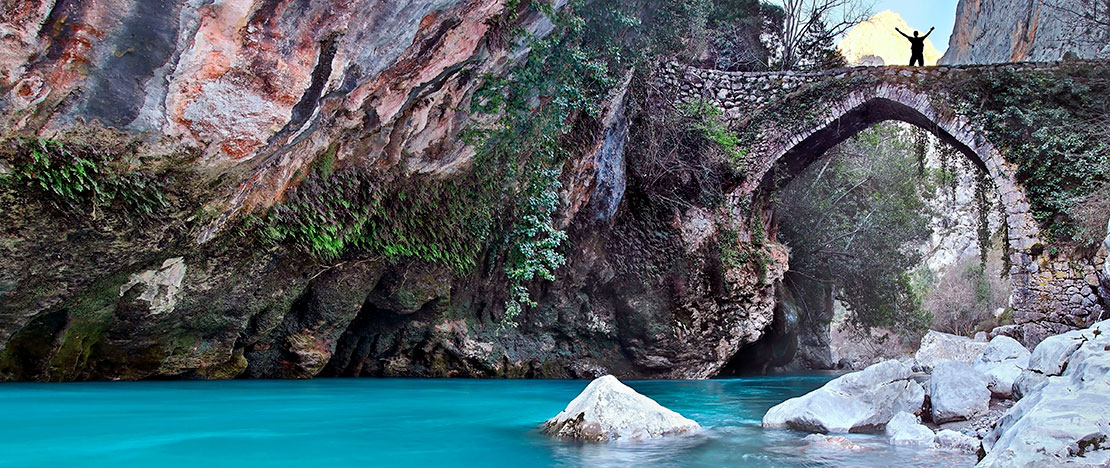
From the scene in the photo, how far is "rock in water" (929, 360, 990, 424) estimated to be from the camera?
494 centimetres

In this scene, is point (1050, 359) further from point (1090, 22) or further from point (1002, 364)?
point (1090, 22)

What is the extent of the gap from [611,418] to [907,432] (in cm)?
192

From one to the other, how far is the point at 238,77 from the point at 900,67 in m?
11.4

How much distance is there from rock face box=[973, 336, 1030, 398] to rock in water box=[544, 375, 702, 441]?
2.77 meters

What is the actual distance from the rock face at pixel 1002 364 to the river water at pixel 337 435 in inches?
69.7

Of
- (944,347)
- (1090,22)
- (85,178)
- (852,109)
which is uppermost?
(1090,22)

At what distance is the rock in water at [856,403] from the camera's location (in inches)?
190

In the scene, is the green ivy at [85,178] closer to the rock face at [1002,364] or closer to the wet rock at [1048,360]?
the wet rock at [1048,360]

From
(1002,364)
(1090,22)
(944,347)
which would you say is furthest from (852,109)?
(1002,364)

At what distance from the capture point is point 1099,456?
98.8 inches

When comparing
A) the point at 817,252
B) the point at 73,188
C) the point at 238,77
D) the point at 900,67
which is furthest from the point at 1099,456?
the point at 817,252

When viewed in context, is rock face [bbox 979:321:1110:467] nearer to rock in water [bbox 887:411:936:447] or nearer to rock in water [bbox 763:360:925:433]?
rock in water [bbox 887:411:936:447]

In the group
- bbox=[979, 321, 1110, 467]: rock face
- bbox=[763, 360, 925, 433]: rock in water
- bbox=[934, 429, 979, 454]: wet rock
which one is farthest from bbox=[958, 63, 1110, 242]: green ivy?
bbox=[979, 321, 1110, 467]: rock face

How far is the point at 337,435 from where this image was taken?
4.44m
